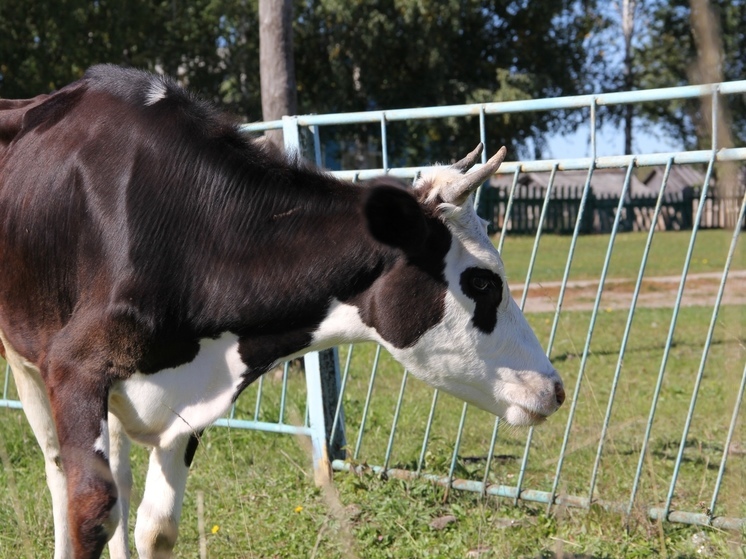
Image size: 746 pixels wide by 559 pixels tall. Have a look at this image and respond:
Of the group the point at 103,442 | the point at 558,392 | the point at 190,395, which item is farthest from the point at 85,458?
the point at 558,392

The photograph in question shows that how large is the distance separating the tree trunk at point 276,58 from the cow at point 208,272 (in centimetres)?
426

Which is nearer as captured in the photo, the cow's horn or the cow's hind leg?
the cow's horn

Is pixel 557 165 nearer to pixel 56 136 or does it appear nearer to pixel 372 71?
pixel 56 136

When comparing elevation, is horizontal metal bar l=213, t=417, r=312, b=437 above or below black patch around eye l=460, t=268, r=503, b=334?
below

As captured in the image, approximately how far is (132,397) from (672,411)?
4.77 metres

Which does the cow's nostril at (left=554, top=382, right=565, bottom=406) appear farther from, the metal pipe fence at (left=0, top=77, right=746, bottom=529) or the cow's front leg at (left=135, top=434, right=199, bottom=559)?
the cow's front leg at (left=135, top=434, right=199, bottom=559)

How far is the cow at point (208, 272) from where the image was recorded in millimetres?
3168

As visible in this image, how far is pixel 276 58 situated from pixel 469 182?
190 inches

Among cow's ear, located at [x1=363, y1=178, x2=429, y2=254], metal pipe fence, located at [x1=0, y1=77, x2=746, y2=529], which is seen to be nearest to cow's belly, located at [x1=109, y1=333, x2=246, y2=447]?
cow's ear, located at [x1=363, y1=178, x2=429, y2=254]

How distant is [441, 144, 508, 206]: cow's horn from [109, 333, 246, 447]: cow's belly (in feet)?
2.99

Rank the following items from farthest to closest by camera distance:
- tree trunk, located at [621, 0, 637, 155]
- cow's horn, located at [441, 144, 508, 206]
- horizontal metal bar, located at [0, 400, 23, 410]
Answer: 1. tree trunk, located at [621, 0, 637, 155]
2. horizontal metal bar, located at [0, 400, 23, 410]
3. cow's horn, located at [441, 144, 508, 206]

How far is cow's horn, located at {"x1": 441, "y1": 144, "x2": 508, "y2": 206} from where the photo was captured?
3.13 m

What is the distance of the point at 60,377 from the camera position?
316 centimetres

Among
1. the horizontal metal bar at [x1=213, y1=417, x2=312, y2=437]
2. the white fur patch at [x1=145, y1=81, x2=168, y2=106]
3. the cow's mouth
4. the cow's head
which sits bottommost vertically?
the horizontal metal bar at [x1=213, y1=417, x2=312, y2=437]
